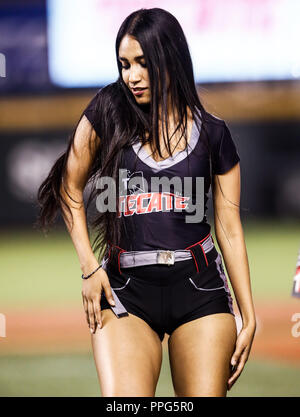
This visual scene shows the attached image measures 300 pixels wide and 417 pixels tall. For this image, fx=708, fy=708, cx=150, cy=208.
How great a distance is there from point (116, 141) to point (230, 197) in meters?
0.48

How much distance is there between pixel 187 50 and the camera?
257cm

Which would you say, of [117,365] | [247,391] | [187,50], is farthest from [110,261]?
[247,391]

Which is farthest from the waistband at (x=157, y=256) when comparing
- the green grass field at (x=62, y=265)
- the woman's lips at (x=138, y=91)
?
the green grass field at (x=62, y=265)

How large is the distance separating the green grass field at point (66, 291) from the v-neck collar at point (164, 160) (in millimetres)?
2104

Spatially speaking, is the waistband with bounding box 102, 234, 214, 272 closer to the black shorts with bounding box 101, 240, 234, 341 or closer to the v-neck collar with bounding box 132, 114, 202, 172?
the black shorts with bounding box 101, 240, 234, 341

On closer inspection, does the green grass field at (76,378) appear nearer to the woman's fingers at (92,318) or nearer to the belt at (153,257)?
the woman's fingers at (92,318)

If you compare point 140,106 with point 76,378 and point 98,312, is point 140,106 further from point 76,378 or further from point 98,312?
point 76,378

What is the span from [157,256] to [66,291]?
5305mm

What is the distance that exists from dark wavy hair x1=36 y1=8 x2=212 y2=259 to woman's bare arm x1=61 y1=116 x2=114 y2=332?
3 centimetres

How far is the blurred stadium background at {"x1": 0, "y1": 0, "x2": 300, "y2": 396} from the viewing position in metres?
5.87

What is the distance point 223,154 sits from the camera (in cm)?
262

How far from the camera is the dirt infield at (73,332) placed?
17.7 feet

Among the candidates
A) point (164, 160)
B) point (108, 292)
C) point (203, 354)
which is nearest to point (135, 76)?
point (164, 160)

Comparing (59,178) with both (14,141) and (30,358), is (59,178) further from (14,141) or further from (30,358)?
(14,141)
